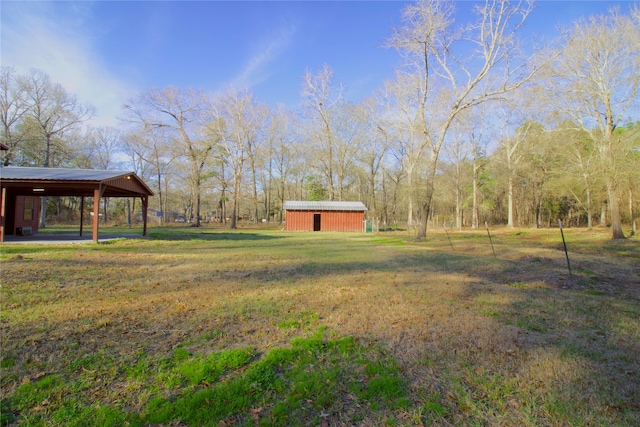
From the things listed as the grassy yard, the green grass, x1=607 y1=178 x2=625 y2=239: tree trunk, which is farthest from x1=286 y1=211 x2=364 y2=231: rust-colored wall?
the green grass

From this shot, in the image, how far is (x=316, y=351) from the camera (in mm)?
3541

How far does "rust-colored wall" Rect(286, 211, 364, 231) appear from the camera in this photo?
3156cm

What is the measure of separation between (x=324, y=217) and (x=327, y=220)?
0.40 metres

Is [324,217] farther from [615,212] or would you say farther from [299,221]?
[615,212]

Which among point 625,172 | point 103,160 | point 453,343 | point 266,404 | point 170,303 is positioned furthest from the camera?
point 103,160

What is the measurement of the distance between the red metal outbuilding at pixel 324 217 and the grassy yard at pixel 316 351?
959 inches

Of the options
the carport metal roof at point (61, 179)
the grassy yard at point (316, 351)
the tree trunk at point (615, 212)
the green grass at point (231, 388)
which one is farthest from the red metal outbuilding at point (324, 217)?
the green grass at point (231, 388)

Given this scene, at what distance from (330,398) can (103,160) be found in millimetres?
50710

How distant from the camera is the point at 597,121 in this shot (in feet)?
56.2

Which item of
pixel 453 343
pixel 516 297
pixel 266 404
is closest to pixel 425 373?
pixel 453 343

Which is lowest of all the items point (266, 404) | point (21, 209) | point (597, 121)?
point (266, 404)

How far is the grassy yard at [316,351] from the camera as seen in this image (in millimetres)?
2533

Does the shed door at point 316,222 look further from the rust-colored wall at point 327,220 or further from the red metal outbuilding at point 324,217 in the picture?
the rust-colored wall at point 327,220

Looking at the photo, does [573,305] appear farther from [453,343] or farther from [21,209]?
[21,209]
